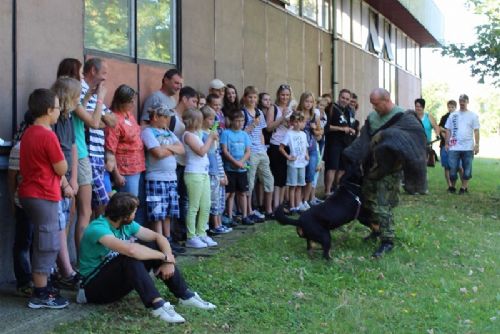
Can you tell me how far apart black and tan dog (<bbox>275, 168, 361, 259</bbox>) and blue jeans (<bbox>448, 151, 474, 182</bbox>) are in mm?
6957

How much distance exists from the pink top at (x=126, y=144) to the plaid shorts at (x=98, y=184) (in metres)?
0.39

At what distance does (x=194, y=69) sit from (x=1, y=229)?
4.25m

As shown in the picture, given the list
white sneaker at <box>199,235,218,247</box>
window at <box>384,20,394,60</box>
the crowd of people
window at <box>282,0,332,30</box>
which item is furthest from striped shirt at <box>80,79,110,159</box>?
window at <box>384,20,394,60</box>

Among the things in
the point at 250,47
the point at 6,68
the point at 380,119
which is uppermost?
the point at 250,47

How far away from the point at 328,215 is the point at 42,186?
326 centimetres

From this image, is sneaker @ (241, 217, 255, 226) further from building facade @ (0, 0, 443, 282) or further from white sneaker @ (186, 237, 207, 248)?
building facade @ (0, 0, 443, 282)

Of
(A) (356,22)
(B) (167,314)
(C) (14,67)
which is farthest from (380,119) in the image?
(A) (356,22)

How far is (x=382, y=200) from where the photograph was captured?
783 centimetres

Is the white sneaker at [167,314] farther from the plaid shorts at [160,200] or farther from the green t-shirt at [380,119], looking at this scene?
the green t-shirt at [380,119]

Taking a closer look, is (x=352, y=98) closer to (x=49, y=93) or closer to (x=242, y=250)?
(x=242, y=250)

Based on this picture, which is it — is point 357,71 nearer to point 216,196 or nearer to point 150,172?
point 216,196

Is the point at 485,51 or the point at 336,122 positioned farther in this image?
the point at 485,51

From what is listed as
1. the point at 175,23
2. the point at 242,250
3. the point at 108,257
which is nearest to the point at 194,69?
the point at 175,23

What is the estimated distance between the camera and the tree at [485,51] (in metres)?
13.6
